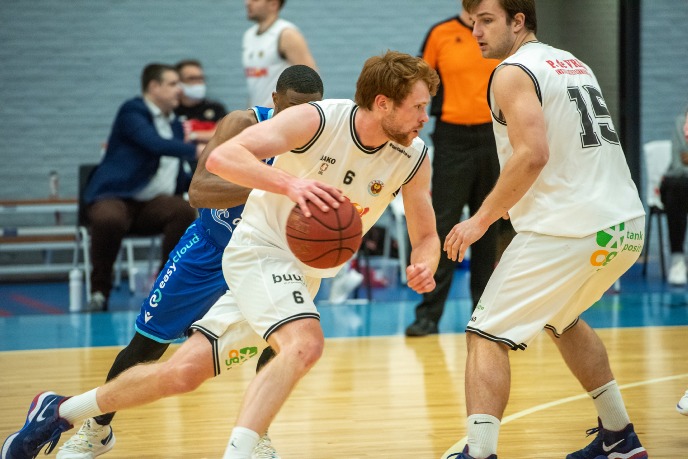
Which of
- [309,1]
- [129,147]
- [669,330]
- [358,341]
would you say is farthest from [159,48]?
[669,330]

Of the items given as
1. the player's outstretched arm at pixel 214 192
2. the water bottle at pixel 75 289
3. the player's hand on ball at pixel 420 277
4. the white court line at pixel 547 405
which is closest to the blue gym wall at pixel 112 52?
the water bottle at pixel 75 289

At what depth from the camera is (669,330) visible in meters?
6.97

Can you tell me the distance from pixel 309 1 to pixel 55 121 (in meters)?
3.12

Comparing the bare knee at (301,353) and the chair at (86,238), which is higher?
the bare knee at (301,353)

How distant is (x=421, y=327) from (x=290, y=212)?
3.81m

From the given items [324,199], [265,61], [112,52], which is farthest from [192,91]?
[324,199]

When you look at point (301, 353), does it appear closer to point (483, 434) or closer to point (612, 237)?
point (483, 434)

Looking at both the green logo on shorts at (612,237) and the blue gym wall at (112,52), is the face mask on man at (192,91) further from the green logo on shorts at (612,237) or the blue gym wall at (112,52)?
the green logo on shorts at (612,237)

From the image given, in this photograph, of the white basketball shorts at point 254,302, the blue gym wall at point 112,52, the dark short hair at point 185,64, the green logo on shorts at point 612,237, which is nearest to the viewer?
the white basketball shorts at point 254,302

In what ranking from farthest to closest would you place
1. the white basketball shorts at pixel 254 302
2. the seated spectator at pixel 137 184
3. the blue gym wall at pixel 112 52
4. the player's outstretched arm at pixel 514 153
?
1. the blue gym wall at pixel 112 52
2. the seated spectator at pixel 137 184
3. the player's outstretched arm at pixel 514 153
4. the white basketball shorts at pixel 254 302

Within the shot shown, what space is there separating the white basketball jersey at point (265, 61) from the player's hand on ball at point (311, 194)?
4044 millimetres

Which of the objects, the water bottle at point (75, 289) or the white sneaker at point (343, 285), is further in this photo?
the white sneaker at point (343, 285)

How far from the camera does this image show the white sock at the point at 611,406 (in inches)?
148

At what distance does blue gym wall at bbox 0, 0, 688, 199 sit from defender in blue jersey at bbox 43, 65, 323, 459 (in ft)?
22.3
